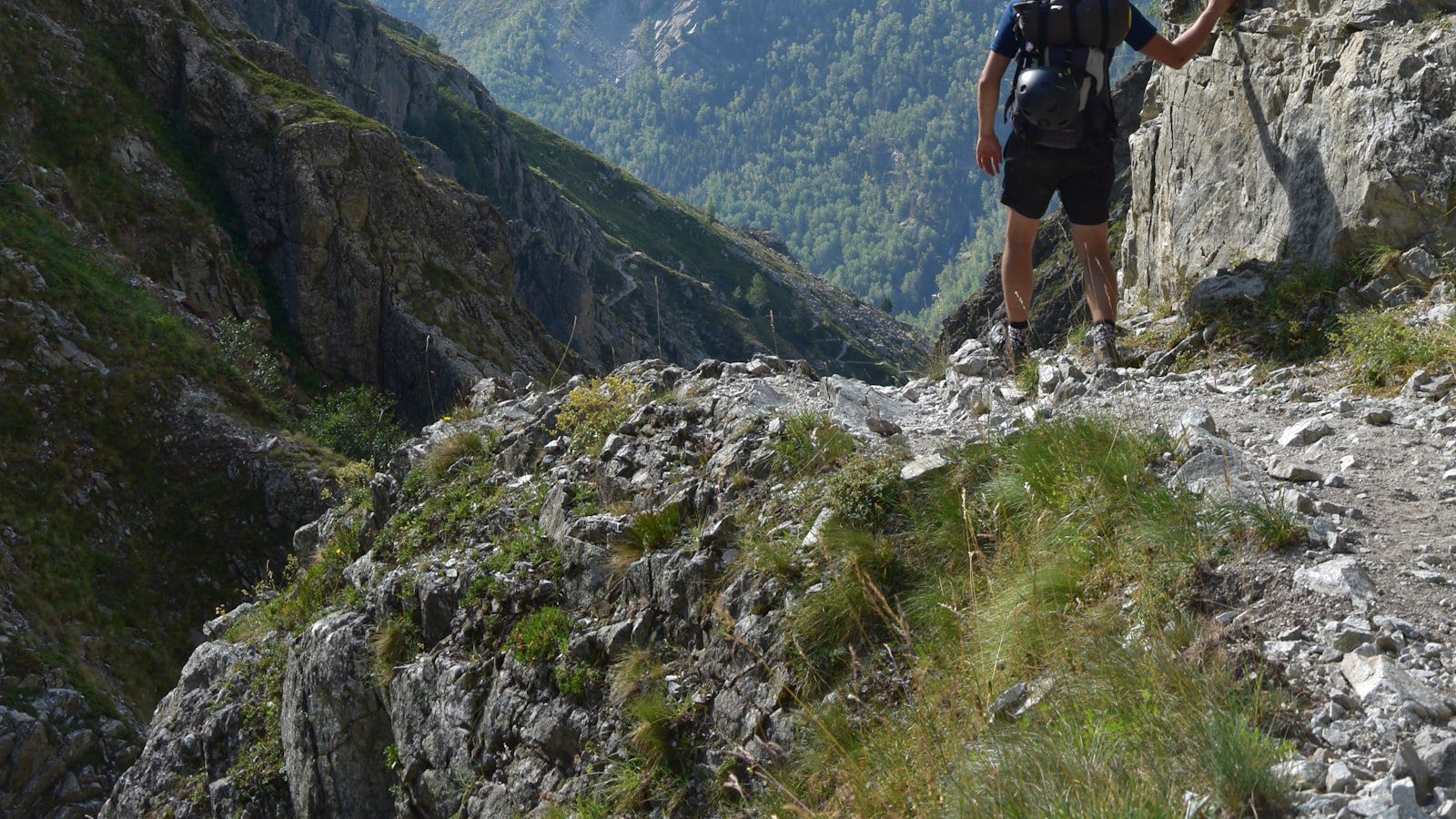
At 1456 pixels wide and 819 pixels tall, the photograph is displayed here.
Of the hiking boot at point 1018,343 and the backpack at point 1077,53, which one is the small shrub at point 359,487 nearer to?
the hiking boot at point 1018,343

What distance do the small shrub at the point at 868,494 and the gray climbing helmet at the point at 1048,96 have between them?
10.7ft

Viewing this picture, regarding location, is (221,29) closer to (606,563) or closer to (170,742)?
(170,742)

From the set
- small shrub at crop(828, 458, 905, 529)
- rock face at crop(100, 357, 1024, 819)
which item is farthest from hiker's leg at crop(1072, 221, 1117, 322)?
small shrub at crop(828, 458, 905, 529)

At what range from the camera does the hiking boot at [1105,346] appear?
27.5ft

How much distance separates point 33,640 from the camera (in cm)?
2025

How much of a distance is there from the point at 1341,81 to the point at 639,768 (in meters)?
7.57

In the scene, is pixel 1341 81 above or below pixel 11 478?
below

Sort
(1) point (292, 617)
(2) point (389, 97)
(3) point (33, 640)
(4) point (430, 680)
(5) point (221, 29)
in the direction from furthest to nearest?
(2) point (389, 97), (5) point (221, 29), (3) point (33, 640), (1) point (292, 617), (4) point (430, 680)

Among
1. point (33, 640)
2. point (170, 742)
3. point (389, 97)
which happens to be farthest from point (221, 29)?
point (389, 97)

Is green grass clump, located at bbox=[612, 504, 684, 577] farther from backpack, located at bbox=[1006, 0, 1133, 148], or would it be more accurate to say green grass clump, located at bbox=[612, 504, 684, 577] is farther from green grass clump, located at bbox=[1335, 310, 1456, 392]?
green grass clump, located at bbox=[1335, 310, 1456, 392]

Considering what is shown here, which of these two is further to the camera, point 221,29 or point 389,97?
point 389,97

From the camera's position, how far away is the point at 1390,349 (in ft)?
22.1

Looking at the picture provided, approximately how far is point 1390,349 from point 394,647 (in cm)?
774

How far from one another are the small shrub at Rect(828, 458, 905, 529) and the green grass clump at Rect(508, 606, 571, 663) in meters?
2.26
